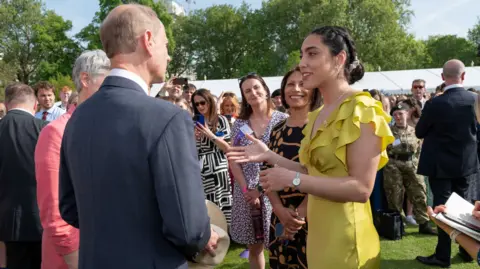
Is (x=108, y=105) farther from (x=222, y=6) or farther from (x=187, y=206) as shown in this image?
(x=222, y=6)

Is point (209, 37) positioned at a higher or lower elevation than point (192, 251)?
higher

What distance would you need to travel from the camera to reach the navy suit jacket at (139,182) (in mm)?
1422

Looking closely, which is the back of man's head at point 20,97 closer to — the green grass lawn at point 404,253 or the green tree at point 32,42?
the green grass lawn at point 404,253

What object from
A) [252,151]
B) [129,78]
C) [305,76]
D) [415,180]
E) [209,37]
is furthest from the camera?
[209,37]

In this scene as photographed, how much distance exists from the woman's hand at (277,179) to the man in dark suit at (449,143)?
369cm

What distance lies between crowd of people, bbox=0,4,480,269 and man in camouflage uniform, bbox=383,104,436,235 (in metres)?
3.25

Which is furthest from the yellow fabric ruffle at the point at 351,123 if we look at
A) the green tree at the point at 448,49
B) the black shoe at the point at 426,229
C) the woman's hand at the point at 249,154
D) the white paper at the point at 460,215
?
the green tree at the point at 448,49

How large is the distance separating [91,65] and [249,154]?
3.74ft

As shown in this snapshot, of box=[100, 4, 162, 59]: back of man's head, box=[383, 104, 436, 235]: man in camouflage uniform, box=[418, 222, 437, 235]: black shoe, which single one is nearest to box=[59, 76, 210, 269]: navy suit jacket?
box=[100, 4, 162, 59]: back of man's head

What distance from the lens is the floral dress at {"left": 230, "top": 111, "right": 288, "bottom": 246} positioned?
3945 millimetres

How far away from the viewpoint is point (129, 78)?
1.56 metres

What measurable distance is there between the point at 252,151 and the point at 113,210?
4.65 feet

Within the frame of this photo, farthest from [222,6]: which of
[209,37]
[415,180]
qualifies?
[415,180]

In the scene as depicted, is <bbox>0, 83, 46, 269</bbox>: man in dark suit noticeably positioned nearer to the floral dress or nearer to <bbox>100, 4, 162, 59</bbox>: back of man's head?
the floral dress
